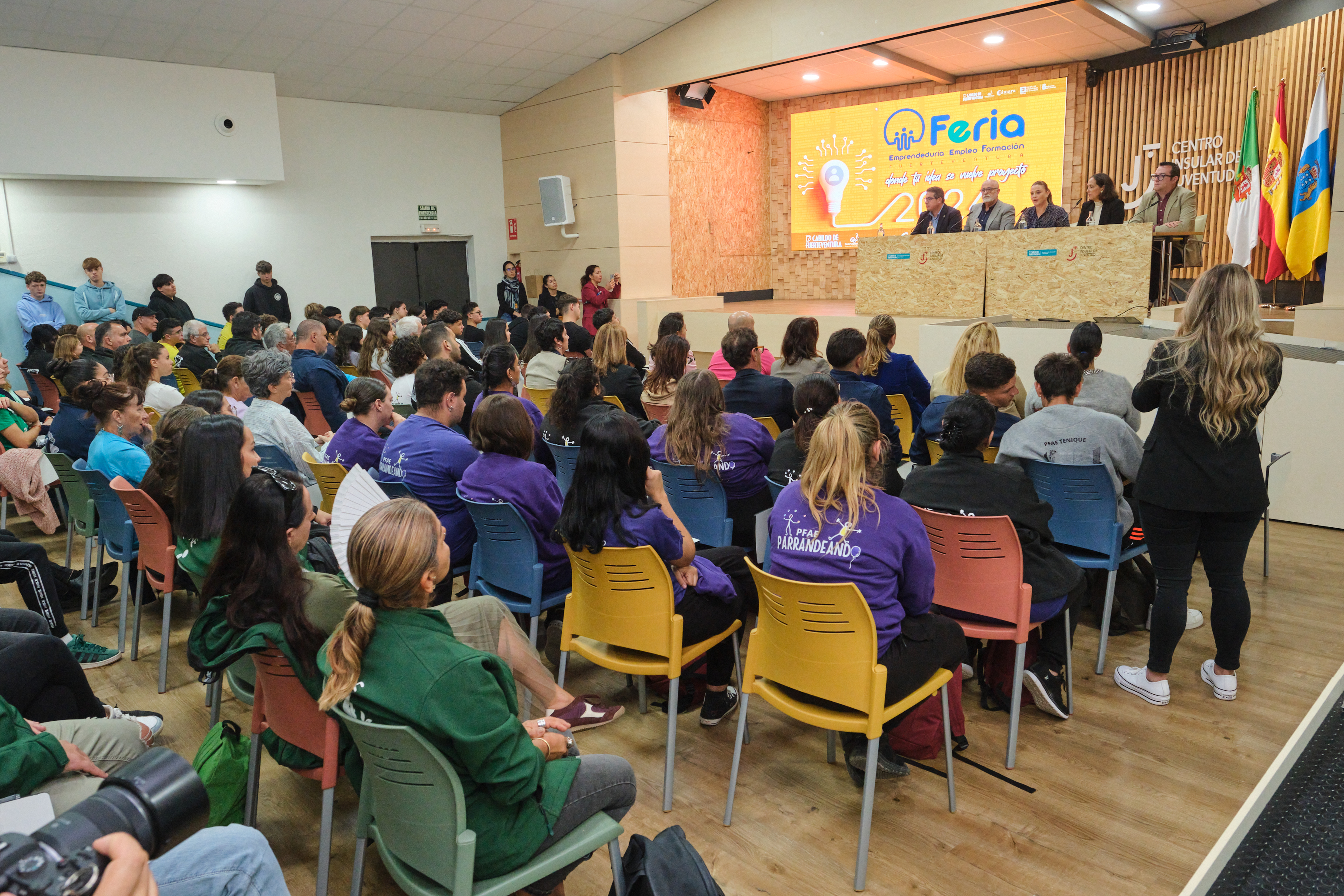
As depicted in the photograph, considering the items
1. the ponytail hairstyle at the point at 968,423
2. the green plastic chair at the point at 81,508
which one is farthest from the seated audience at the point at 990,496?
the green plastic chair at the point at 81,508

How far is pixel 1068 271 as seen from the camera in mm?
7023

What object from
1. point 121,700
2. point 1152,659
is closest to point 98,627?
point 121,700

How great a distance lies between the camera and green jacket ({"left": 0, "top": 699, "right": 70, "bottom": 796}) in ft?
5.88

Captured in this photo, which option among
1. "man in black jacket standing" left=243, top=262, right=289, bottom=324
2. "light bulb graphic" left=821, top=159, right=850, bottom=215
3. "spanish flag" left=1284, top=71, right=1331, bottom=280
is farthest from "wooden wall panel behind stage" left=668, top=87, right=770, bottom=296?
"spanish flag" left=1284, top=71, right=1331, bottom=280

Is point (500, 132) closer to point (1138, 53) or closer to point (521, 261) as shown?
point (521, 261)

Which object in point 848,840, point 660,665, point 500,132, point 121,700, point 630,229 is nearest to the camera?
point 848,840

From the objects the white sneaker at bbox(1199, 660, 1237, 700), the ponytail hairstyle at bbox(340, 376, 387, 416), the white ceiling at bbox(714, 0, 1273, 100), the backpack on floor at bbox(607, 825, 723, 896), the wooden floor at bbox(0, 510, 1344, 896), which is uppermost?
the white ceiling at bbox(714, 0, 1273, 100)

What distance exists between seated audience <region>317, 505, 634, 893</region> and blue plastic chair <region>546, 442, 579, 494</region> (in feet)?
7.57

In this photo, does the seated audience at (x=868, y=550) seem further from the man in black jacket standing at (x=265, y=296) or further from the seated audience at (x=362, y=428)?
the man in black jacket standing at (x=265, y=296)

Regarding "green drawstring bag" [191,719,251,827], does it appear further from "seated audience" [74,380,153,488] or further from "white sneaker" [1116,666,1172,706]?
"white sneaker" [1116,666,1172,706]

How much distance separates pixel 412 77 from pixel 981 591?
35.1 feet

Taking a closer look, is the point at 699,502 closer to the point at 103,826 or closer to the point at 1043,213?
the point at 103,826

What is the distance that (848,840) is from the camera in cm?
243

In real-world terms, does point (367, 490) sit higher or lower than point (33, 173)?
lower
